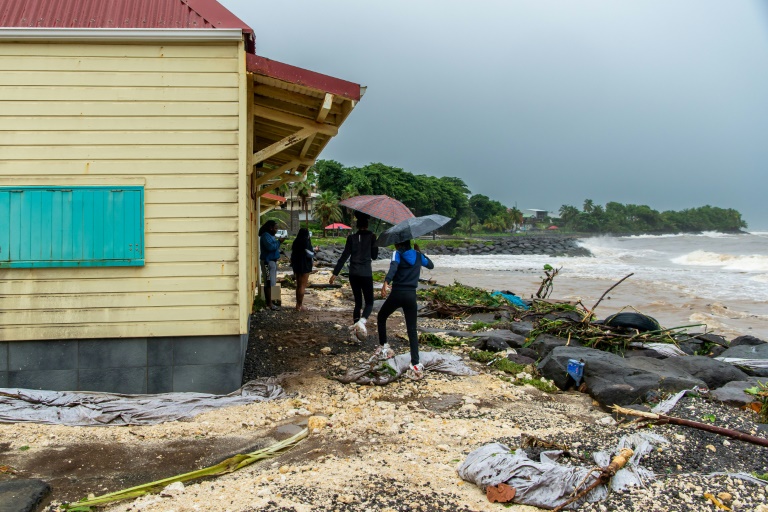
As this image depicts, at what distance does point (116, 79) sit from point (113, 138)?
60 cm

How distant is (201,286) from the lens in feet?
21.1

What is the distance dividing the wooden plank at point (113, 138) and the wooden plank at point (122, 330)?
184 centimetres

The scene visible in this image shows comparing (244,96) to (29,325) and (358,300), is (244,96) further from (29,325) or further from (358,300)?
(358,300)

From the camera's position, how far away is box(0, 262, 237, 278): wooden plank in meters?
6.23

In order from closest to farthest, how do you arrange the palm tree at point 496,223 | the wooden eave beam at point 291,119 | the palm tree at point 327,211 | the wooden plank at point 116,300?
the wooden plank at point 116,300, the wooden eave beam at point 291,119, the palm tree at point 327,211, the palm tree at point 496,223

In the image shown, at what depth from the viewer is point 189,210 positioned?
6402mm

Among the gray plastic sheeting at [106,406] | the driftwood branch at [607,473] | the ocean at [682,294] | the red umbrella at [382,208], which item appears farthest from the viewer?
the ocean at [682,294]

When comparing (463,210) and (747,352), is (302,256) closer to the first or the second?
(747,352)

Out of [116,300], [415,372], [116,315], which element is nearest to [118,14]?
[116,300]

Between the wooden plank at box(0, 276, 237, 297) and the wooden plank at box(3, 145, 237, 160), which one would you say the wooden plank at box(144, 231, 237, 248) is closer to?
the wooden plank at box(0, 276, 237, 297)

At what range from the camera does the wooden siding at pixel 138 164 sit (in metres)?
6.25

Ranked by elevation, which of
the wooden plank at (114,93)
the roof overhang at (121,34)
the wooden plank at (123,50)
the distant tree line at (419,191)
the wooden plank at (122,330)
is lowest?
the wooden plank at (122,330)

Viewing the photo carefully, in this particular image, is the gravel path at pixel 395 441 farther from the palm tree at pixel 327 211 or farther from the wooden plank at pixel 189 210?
the palm tree at pixel 327 211

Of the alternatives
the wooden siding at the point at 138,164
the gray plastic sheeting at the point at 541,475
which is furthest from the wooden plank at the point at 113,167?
the gray plastic sheeting at the point at 541,475
